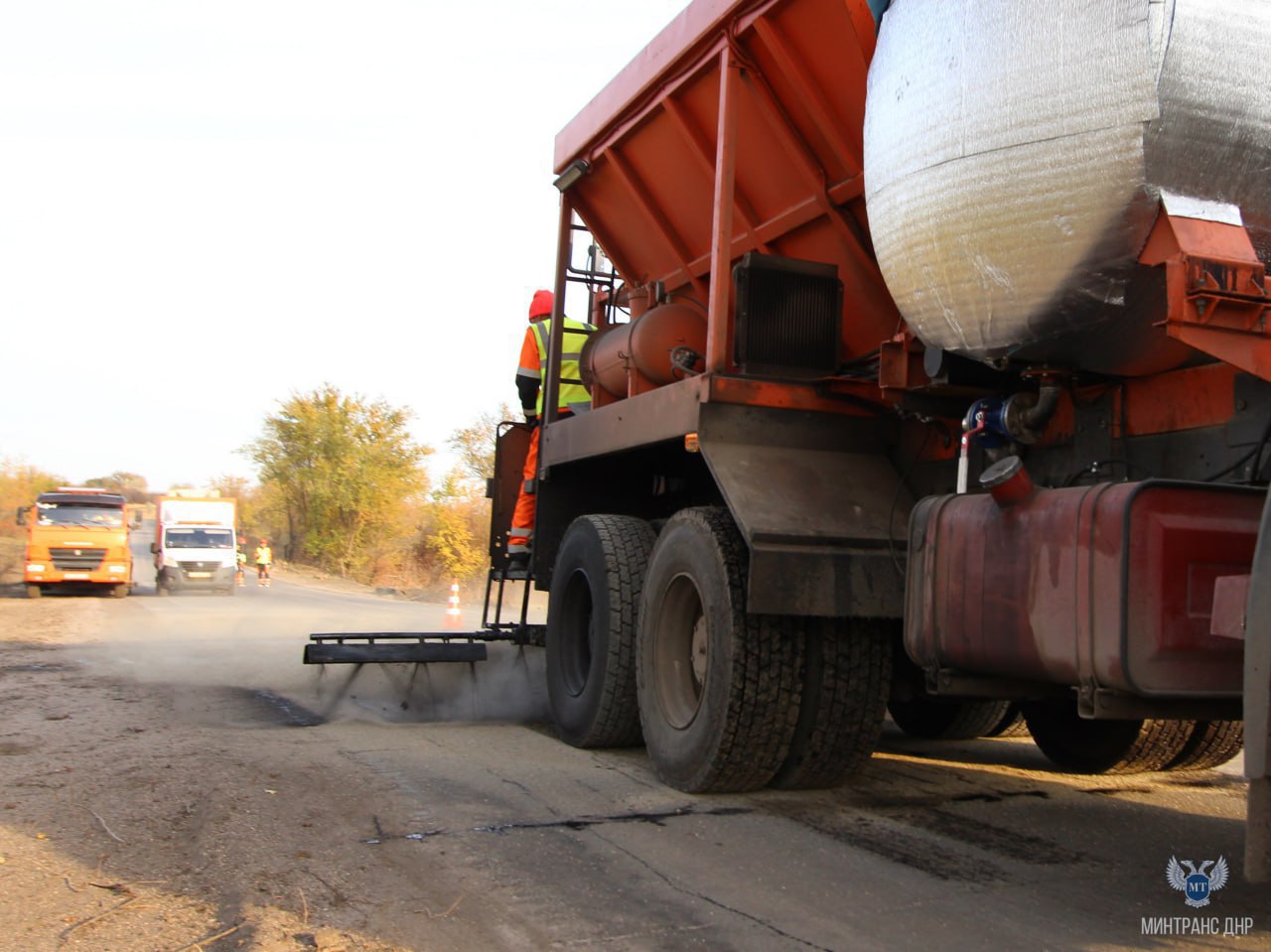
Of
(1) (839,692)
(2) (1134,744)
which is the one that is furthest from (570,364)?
(2) (1134,744)

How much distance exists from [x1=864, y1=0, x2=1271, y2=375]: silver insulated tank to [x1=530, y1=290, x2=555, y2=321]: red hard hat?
4.07 m

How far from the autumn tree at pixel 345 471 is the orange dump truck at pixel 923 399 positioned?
3168cm

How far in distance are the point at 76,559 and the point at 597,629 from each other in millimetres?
19963

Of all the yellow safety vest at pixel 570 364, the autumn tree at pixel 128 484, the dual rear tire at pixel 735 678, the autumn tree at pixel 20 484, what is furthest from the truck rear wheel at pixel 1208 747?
the autumn tree at pixel 128 484

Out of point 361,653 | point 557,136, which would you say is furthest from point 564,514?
point 557,136

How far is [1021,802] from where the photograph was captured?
4.95m

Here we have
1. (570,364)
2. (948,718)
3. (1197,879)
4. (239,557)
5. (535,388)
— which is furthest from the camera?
(239,557)

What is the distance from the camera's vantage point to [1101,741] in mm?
5609

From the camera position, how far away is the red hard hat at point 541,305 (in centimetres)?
784

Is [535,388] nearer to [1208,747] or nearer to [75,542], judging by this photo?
[1208,747]

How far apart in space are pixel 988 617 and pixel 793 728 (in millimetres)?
1487

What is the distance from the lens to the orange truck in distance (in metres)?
22.7

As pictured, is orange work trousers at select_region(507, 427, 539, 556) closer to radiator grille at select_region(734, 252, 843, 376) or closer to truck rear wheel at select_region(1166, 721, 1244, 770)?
radiator grille at select_region(734, 252, 843, 376)

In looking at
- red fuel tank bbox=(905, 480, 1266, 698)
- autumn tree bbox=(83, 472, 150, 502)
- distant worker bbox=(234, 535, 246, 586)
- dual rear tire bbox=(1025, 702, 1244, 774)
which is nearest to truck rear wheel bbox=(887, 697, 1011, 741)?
dual rear tire bbox=(1025, 702, 1244, 774)
